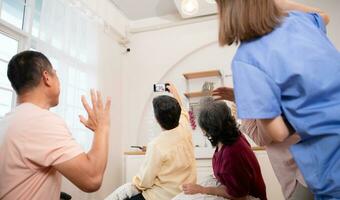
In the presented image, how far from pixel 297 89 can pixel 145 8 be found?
3011 mm

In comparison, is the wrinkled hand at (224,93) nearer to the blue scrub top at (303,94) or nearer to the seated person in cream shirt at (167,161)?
the blue scrub top at (303,94)

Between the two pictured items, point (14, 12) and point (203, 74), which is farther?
point (203, 74)

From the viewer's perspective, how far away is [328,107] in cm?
57

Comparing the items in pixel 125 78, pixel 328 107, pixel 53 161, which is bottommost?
pixel 53 161

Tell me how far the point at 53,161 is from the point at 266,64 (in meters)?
0.71

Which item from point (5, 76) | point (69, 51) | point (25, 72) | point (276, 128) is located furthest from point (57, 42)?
point (276, 128)

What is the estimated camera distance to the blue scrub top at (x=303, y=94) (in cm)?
56

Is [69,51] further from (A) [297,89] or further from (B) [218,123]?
(A) [297,89]

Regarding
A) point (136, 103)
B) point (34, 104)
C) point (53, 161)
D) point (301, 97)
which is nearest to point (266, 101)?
point (301, 97)

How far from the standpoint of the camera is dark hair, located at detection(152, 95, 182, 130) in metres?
1.82

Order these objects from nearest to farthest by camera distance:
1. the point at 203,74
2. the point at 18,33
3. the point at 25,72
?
the point at 25,72 → the point at 18,33 → the point at 203,74

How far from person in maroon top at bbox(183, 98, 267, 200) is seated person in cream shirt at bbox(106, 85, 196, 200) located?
26cm

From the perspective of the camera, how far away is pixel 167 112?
1814mm

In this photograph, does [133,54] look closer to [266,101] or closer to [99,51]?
[99,51]
